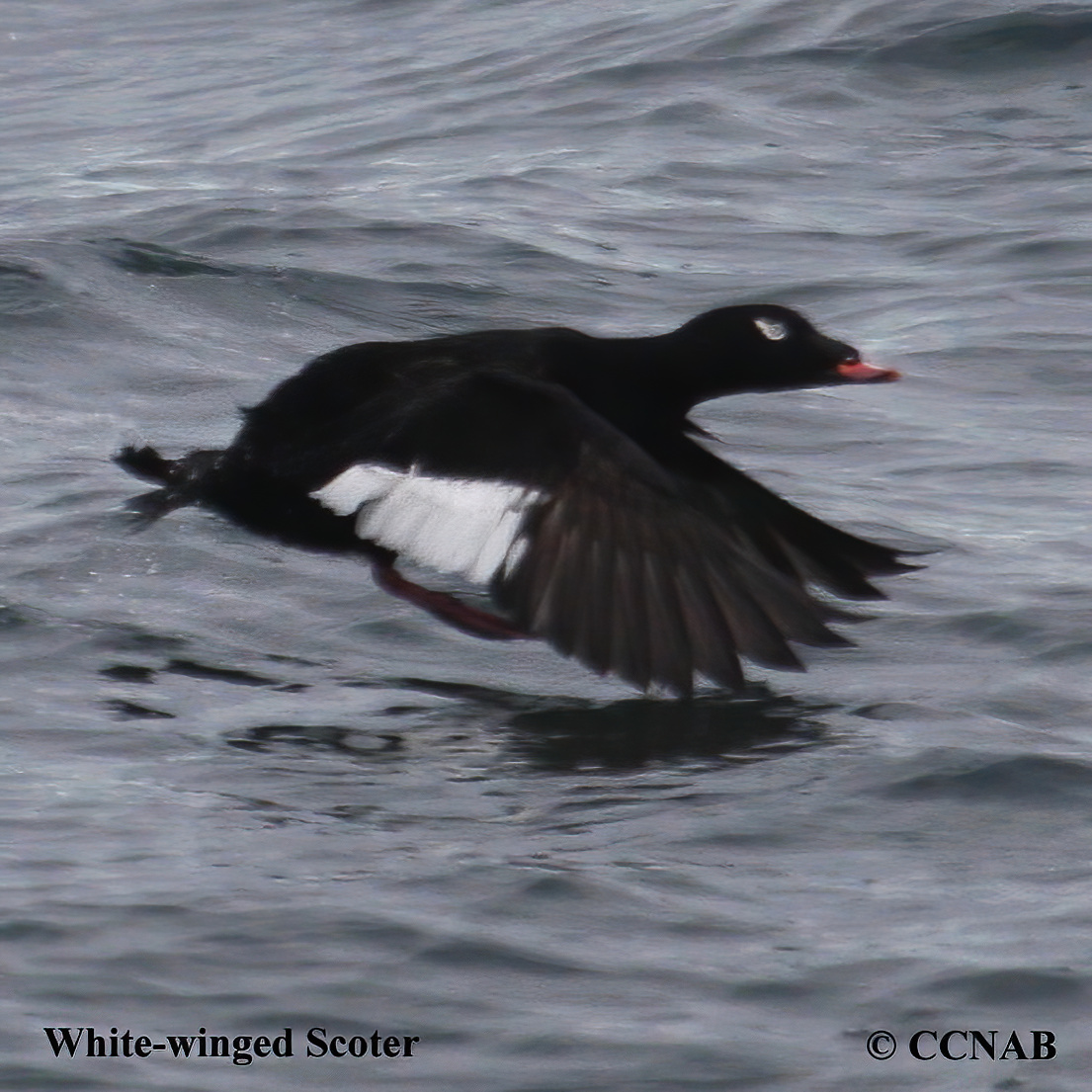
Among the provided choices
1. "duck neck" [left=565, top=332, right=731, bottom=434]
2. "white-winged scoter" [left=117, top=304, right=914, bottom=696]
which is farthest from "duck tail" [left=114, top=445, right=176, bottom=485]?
"duck neck" [left=565, top=332, right=731, bottom=434]

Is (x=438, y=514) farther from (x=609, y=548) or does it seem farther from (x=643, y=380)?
(x=643, y=380)

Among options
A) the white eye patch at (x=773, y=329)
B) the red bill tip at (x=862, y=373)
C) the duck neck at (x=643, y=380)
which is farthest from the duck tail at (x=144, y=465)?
the red bill tip at (x=862, y=373)

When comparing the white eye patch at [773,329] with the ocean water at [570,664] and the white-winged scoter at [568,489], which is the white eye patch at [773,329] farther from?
the ocean water at [570,664]

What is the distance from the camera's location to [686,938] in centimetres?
312

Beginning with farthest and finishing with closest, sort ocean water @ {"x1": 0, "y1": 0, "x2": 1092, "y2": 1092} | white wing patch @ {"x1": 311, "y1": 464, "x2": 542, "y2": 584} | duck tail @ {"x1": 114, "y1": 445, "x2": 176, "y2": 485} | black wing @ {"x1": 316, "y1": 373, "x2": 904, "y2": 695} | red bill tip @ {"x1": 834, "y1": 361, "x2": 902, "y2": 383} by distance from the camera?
red bill tip @ {"x1": 834, "y1": 361, "x2": 902, "y2": 383} < duck tail @ {"x1": 114, "y1": 445, "x2": 176, "y2": 485} < white wing patch @ {"x1": 311, "y1": 464, "x2": 542, "y2": 584} < black wing @ {"x1": 316, "y1": 373, "x2": 904, "y2": 695} < ocean water @ {"x1": 0, "y1": 0, "x2": 1092, "y2": 1092}

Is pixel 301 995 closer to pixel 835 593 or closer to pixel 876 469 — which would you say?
pixel 835 593

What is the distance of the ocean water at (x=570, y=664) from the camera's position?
292 cm

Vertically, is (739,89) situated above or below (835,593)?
above

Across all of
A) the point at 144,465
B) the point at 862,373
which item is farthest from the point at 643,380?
the point at 144,465

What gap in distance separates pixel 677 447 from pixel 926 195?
414 cm

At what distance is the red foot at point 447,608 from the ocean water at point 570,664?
0.05 metres

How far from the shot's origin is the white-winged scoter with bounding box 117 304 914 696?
13.7 feet

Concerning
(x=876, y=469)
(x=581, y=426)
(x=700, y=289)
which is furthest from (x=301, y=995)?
(x=700, y=289)

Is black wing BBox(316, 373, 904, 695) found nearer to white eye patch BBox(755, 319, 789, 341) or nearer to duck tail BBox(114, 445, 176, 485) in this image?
duck tail BBox(114, 445, 176, 485)
